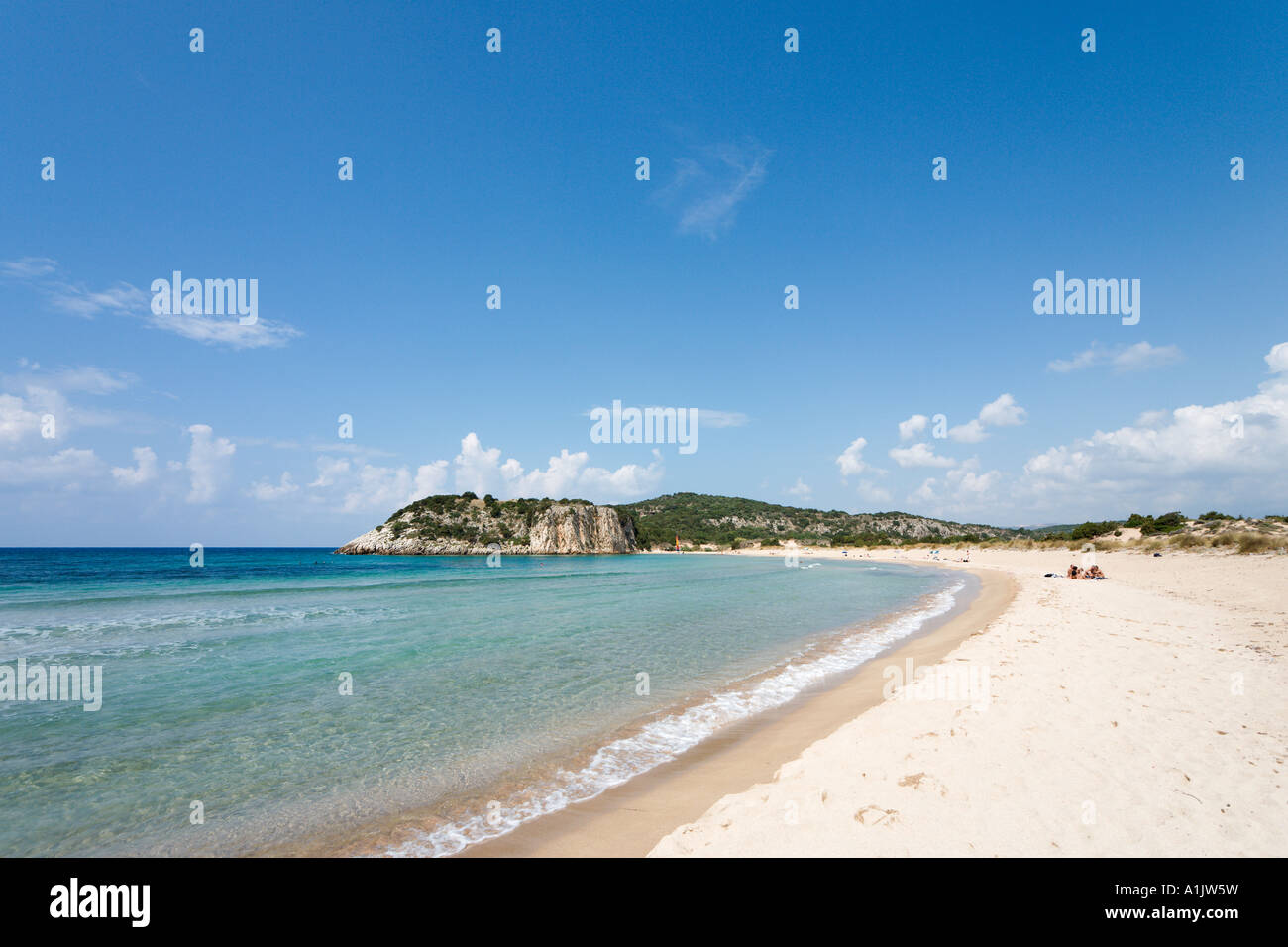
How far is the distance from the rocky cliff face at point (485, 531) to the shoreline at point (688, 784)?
415 ft

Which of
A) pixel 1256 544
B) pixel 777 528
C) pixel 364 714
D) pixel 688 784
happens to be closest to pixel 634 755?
pixel 688 784

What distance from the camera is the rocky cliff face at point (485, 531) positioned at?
128500 millimetres

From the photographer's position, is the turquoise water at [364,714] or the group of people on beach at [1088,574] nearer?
the turquoise water at [364,714]

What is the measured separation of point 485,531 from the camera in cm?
13388

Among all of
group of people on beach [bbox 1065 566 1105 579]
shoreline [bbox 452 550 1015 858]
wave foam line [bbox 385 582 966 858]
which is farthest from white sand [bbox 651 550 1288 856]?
group of people on beach [bbox 1065 566 1105 579]

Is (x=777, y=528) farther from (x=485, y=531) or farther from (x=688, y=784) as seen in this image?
(x=688, y=784)

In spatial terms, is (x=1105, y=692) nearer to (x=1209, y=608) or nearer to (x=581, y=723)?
(x=581, y=723)

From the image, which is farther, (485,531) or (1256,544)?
(485,531)

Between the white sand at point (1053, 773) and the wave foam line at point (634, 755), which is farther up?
the white sand at point (1053, 773)

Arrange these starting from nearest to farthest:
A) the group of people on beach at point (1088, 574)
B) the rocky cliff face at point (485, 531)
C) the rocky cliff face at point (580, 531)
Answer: the group of people on beach at point (1088, 574) < the rocky cliff face at point (485, 531) < the rocky cliff face at point (580, 531)

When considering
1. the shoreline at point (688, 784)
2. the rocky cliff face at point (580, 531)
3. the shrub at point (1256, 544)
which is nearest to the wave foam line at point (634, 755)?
the shoreline at point (688, 784)

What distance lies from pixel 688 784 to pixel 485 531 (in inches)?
5271

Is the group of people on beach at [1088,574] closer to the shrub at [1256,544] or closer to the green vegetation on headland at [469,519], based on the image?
the shrub at [1256,544]

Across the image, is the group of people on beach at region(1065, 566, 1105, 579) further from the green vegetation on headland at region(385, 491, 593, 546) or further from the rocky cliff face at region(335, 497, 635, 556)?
the green vegetation on headland at region(385, 491, 593, 546)
